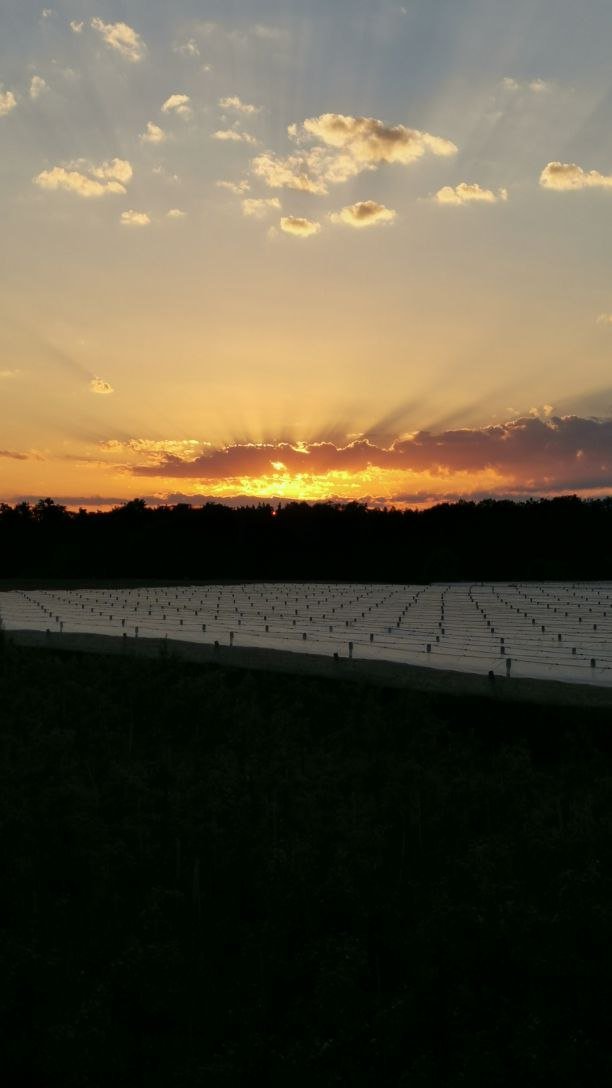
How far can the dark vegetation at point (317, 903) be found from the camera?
12977 mm

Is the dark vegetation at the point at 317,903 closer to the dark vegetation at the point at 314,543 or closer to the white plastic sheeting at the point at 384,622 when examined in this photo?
the white plastic sheeting at the point at 384,622

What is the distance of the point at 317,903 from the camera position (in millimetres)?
17125

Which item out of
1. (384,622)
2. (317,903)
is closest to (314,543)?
(384,622)

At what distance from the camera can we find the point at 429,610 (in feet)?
180

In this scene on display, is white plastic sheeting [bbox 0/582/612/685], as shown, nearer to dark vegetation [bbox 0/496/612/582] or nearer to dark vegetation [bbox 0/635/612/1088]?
dark vegetation [bbox 0/635/612/1088]

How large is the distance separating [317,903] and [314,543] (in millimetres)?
125147

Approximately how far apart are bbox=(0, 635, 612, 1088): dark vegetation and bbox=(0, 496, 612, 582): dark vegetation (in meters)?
88.5

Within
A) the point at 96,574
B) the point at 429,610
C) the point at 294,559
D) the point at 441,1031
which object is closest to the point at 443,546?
the point at 294,559

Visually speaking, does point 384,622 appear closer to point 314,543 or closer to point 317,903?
point 317,903

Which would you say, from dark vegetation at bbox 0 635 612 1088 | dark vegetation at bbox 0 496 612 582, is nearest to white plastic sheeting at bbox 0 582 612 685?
dark vegetation at bbox 0 635 612 1088

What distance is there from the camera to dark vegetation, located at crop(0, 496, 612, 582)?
4968 inches

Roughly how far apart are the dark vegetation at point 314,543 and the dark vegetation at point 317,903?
88.5 m

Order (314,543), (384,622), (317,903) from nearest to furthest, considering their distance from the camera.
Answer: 1. (317,903)
2. (384,622)
3. (314,543)

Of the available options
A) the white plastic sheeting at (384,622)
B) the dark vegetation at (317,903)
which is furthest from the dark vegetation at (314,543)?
the dark vegetation at (317,903)
